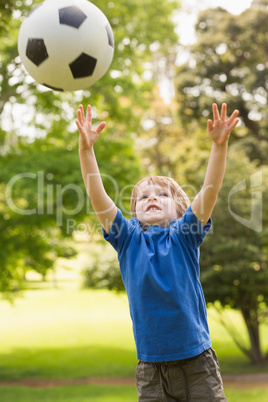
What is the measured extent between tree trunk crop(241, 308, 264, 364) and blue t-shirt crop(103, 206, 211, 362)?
895cm

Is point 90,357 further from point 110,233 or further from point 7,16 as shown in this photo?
point 110,233

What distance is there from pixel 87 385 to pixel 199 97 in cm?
1037

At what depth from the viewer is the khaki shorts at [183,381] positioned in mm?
2152

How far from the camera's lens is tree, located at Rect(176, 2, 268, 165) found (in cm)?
1580

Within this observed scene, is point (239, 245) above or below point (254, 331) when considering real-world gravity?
above

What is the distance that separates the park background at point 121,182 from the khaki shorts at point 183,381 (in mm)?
6900

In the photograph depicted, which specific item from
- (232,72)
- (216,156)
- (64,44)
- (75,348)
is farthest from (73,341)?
(216,156)

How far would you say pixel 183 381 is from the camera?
2.18m

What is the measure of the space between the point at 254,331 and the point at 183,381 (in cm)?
957

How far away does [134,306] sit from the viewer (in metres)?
2.24

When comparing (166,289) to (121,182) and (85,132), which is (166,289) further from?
(121,182)

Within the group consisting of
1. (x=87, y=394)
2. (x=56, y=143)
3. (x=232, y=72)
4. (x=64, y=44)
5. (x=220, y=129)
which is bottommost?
(x=87, y=394)

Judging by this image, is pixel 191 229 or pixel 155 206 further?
pixel 155 206

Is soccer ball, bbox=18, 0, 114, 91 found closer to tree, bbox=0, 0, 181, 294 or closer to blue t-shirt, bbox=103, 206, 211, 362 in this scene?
blue t-shirt, bbox=103, 206, 211, 362
